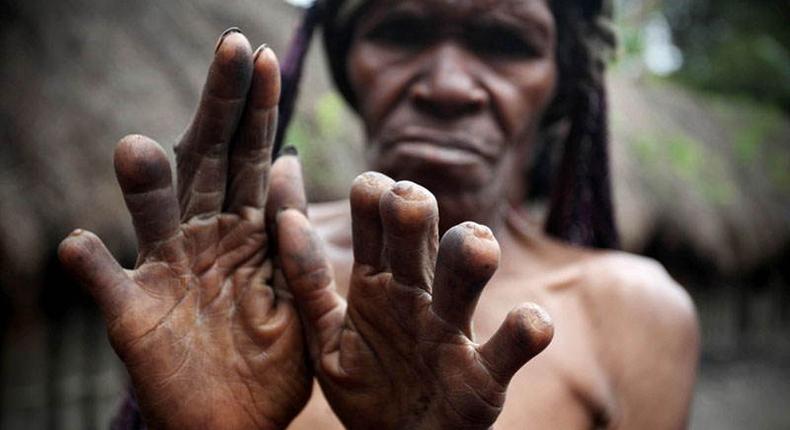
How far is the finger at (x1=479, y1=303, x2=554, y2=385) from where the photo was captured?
0.78 meters

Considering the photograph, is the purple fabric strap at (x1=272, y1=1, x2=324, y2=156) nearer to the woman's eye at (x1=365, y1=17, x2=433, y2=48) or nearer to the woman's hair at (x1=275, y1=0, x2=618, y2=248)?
the woman's hair at (x1=275, y1=0, x2=618, y2=248)

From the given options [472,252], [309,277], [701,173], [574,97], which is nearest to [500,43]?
[574,97]

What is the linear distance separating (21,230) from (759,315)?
9.97 metres

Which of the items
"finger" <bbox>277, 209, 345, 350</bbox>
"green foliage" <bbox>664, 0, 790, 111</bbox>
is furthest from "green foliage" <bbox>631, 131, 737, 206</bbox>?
"finger" <bbox>277, 209, 345, 350</bbox>

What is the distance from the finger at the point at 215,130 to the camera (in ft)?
3.09

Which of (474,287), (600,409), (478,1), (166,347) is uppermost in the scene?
(478,1)

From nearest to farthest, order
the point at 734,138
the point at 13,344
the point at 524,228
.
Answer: the point at 524,228 < the point at 13,344 < the point at 734,138

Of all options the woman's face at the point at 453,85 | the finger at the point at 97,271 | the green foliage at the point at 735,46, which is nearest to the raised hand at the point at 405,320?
the finger at the point at 97,271

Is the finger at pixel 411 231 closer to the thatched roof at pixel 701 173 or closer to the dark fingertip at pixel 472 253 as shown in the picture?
the dark fingertip at pixel 472 253

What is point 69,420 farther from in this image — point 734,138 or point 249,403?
point 734,138

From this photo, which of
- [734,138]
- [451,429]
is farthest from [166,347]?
[734,138]

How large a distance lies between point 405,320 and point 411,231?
0.15 metres

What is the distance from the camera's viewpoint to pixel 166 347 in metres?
0.97

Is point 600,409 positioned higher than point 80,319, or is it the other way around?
point 600,409
